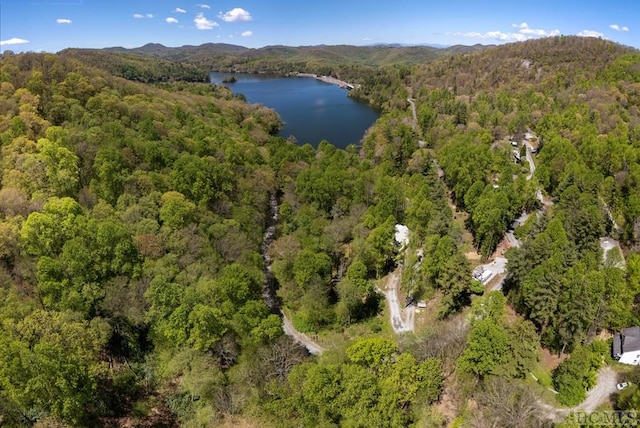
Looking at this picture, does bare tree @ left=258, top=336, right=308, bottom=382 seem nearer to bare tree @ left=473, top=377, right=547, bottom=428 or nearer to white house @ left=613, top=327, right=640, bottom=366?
bare tree @ left=473, top=377, right=547, bottom=428

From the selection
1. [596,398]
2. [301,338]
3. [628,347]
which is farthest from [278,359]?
[628,347]

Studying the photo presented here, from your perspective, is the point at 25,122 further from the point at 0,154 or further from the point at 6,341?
the point at 6,341

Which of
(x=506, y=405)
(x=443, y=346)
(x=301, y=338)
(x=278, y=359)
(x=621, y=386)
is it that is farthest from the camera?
(x=301, y=338)

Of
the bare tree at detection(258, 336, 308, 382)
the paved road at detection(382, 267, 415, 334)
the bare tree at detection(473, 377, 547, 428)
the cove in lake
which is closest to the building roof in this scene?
the bare tree at detection(473, 377, 547, 428)

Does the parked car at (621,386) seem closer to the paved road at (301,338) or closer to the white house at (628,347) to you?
the white house at (628,347)

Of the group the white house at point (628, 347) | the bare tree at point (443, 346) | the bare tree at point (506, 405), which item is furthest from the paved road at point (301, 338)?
the white house at point (628, 347)

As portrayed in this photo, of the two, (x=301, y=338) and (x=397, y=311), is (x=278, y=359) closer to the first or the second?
(x=301, y=338)
